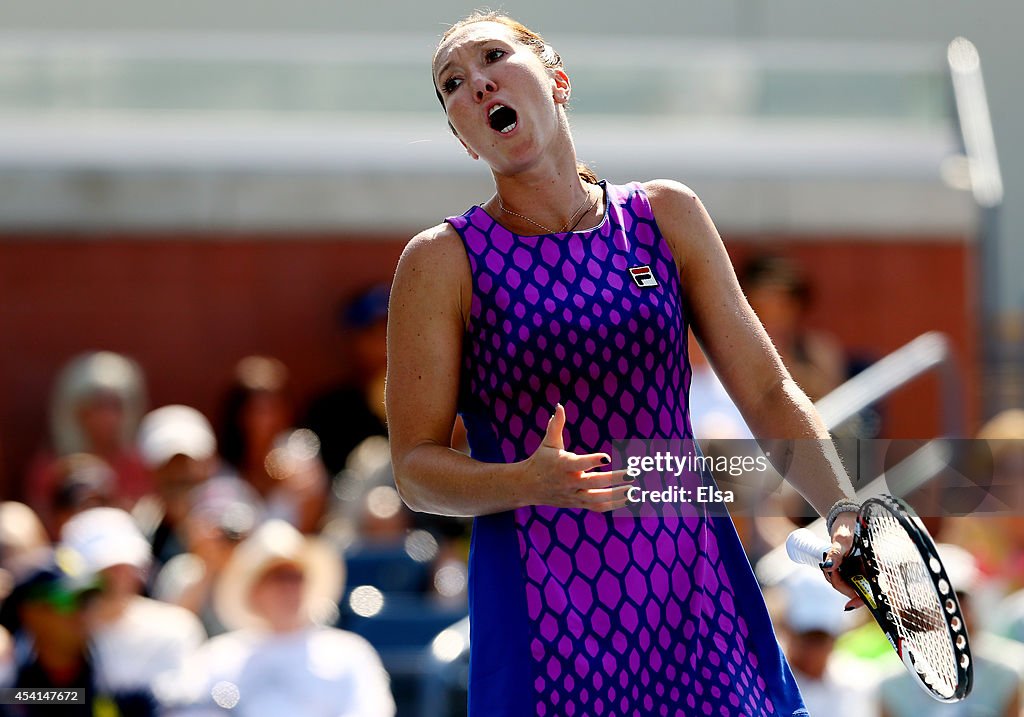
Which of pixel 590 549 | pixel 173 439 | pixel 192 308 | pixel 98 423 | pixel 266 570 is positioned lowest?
pixel 590 549

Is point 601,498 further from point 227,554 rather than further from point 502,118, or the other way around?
point 227,554

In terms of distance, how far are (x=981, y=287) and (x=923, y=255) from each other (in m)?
0.38

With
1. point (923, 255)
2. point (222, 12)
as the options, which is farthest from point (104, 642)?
point (222, 12)

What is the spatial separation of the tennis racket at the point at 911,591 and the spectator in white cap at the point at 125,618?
3.24 m

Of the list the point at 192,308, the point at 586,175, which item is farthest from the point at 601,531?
the point at 192,308

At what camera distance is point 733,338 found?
2482 millimetres

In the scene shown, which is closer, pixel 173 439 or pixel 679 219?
pixel 679 219

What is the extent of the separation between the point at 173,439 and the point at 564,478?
4699 mm

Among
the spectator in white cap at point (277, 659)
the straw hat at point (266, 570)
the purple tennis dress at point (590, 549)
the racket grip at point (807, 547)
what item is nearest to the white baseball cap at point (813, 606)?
the spectator in white cap at point (277, 659)

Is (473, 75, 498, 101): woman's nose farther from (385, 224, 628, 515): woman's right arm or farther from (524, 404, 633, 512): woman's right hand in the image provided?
→ (524, 404, 633, 512): woman's right hand

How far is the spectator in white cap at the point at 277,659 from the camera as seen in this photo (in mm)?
5258

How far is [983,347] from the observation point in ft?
29.6

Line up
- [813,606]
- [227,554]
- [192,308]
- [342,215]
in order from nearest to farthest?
[813,606] < [227,554] < [192,308] < [342,215]

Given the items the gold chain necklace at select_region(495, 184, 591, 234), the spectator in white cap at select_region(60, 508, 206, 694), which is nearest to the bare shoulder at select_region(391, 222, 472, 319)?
the gold chain necklace at select_region(495, 184, 591, 234)
